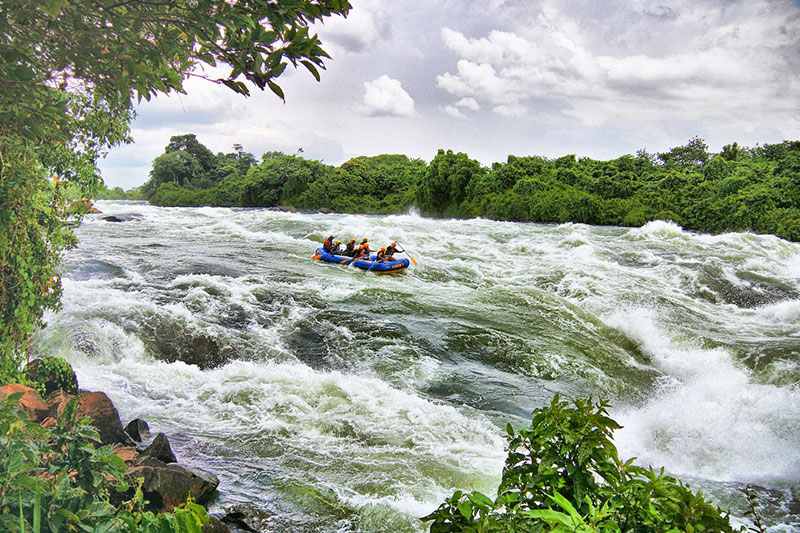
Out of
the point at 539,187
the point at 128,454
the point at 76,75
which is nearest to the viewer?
the point at 76,75

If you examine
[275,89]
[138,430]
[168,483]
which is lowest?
[138,430]

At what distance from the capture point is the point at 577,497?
1.52 m

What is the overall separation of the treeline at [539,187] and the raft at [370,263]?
16.4 m

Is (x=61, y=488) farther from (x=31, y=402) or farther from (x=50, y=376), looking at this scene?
(x=50, y=376)

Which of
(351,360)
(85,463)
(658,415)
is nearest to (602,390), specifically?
(658,415)

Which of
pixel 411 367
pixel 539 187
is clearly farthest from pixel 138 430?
pixel 539 187

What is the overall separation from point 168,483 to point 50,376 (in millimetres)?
1639

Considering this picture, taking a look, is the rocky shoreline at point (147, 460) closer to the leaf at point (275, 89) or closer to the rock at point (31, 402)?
the rock at point (31, 402)

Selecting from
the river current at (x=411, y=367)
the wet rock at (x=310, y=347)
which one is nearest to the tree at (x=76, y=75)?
the river current at (x=411, y=367)

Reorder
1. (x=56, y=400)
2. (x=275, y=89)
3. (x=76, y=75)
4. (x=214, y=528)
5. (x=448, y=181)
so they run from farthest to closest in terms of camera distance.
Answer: (x=448, y=181) < (x=56, y=400) < (x=214, y=528) < (x=76, y=75) < (x=275, y=89)

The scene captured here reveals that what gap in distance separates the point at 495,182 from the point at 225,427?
35615mm

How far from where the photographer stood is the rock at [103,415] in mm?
3586

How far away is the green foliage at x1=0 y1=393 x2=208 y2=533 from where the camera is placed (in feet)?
4.71

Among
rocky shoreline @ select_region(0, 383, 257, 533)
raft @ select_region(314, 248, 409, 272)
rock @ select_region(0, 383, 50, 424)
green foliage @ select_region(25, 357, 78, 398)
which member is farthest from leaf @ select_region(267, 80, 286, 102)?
raft @ select_region(314, 248, 409, 272)
